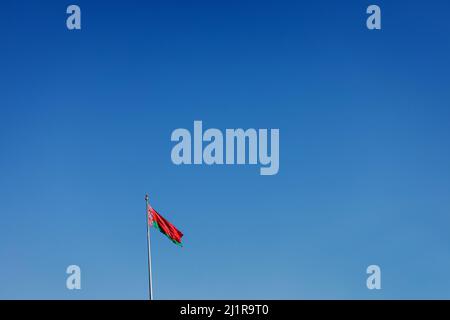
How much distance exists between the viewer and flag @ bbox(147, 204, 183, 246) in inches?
1350

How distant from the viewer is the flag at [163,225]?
3428 cm

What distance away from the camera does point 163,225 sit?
113 ft
